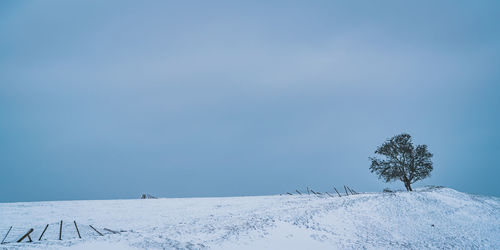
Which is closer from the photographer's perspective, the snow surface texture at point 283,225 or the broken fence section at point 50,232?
the snow surface texture at point 283,225

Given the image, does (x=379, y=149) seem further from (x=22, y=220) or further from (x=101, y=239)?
(x=22, y=220)

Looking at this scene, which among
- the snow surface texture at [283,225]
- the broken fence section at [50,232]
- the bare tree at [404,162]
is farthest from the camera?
the bare tree at [404,162]

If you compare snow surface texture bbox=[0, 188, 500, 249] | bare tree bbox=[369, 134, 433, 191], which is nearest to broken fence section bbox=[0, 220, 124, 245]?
snow surface texture bbox=[0, 188, 500, 249]

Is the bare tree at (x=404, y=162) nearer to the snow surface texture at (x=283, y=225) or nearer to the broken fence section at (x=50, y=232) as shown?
the snow surface texture at (x=283, y=225)

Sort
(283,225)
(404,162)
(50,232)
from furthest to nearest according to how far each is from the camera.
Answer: (404,162) < (50,232) < (283,225)

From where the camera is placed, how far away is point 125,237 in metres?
20.6

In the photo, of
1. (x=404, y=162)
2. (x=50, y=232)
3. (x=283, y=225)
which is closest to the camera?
(x=283, y=225)

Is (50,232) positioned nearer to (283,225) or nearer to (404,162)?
(283,225)

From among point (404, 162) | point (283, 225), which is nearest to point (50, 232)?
point (283, 225)

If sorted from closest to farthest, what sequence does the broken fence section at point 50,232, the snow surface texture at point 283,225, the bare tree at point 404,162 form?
1. the snow surface texture at point 283,225
2. the broken fence section at point 50,232
3. the bare tree at point 404,162

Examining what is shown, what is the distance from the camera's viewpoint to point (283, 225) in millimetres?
25953

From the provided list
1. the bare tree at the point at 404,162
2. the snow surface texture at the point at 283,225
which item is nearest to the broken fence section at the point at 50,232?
the snow surface texture at the point at 283,225

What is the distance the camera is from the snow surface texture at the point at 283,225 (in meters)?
21.5

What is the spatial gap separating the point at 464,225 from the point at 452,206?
5683mm
